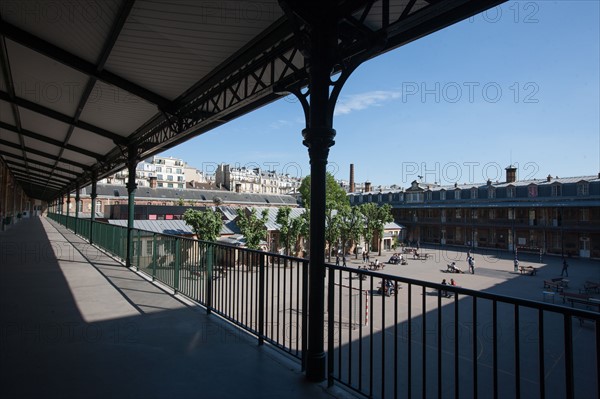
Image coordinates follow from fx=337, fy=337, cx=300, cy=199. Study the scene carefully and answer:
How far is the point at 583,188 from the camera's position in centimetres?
3488

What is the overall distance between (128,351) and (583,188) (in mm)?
44112

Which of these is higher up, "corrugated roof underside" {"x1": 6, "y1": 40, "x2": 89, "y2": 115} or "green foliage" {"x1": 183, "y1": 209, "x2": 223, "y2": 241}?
"corrugated roof underside" {"x1": 6, "y1": 40, "x2": 89, "y2": 115}

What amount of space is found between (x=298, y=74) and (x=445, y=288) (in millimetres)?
3234

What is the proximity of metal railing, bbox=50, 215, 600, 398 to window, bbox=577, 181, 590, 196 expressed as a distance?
88.3 feet

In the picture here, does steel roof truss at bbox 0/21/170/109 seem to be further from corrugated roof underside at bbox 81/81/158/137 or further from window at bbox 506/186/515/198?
window at bbox 506/186/515/198

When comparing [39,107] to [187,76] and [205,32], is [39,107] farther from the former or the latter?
[205,32]

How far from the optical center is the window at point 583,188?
34.5 metres

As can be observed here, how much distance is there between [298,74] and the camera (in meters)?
4.48

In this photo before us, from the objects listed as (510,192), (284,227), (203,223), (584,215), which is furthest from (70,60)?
(510,192)

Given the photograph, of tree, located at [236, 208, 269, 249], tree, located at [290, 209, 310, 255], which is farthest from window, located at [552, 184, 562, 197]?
tree, located at [236, 208, 269, 249]

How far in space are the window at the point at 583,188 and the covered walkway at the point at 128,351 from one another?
42.5 m

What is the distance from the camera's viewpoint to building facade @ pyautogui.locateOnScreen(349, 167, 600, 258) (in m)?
34.7

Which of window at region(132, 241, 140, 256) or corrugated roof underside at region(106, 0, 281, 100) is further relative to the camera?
window at region(132, 241, 140, 256)

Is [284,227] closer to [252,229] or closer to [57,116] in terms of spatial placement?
[252,229]
